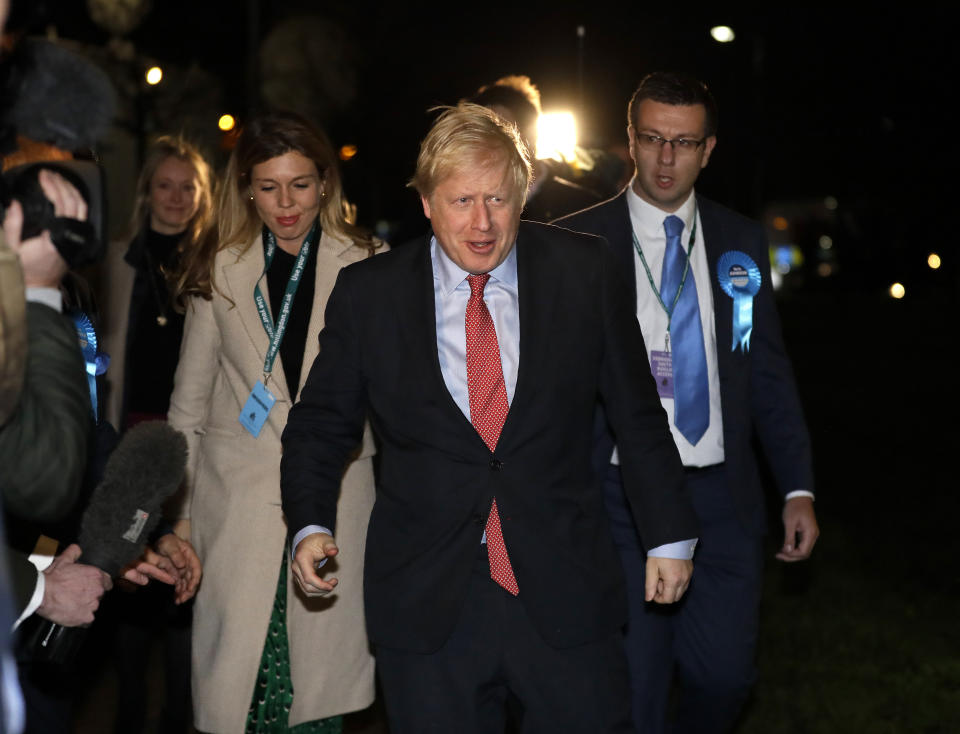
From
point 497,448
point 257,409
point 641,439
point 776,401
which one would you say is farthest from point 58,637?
point 776,401

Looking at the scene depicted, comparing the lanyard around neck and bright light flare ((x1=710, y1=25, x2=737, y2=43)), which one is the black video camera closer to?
the lanyard around neck

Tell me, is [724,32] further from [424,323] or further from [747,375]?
[424,323]

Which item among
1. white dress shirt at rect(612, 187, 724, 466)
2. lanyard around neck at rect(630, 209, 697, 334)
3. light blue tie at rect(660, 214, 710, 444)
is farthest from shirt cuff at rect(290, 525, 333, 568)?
lanyard around neck at rect(630, 209, 697, 334)

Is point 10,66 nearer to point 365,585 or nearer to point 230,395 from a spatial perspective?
point 365,585

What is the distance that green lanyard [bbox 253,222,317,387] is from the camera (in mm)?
4934

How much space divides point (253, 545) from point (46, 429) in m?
2.68

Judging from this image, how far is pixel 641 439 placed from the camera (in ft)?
12.6

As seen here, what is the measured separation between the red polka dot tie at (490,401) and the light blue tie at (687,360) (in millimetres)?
1104

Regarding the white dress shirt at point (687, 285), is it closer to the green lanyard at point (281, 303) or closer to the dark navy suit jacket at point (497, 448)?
the dark navy suit jacket at point (497, 448)

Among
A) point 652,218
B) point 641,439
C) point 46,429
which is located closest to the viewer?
point 46,429

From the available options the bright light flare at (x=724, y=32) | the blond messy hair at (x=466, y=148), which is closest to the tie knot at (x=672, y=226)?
the blond messy hair at (x=466, y=148)

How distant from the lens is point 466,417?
377 centimetres

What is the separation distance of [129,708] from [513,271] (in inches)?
A: 120

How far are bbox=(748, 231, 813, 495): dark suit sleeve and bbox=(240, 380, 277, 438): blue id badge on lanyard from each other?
5.84ft
